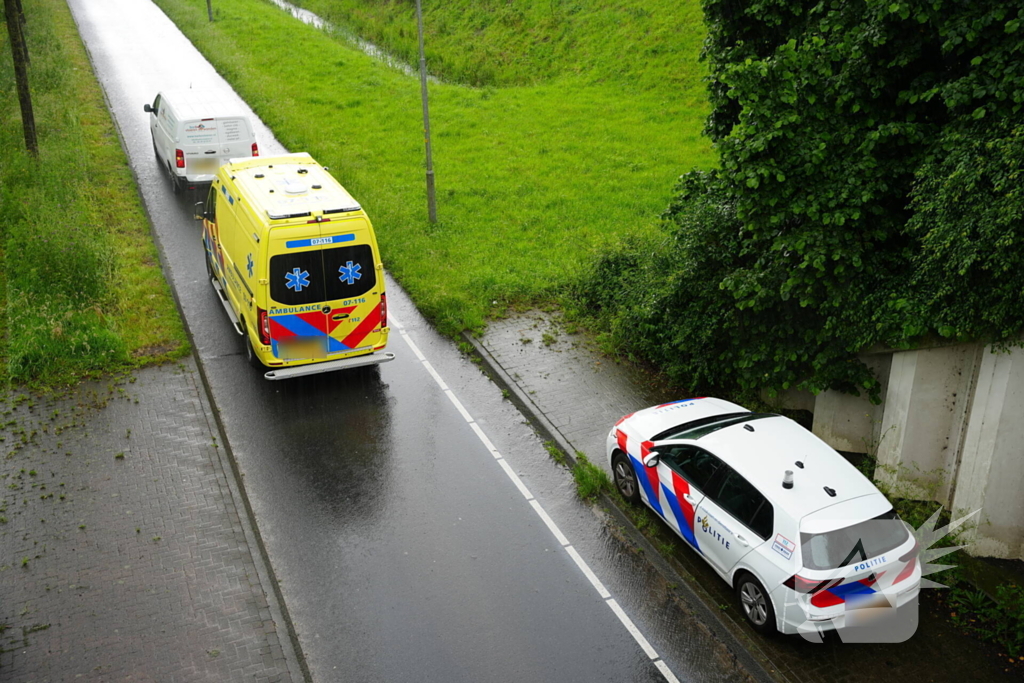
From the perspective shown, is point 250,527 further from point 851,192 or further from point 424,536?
point 851,192

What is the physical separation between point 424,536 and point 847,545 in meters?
4.39

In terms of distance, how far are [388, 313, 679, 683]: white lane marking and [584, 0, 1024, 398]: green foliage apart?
10.1ft

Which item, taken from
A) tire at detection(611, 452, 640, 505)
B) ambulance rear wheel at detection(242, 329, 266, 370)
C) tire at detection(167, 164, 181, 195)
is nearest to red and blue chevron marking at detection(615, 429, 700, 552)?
tire at detection(611, 452, 640, 505)

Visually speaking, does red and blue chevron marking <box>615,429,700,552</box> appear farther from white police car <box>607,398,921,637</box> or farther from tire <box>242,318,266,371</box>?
tire <box>242,318,266,371</box>

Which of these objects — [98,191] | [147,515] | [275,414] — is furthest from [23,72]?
[147,515]

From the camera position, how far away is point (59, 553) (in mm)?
8773

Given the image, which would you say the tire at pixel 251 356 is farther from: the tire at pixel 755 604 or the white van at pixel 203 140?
the tire at pixel 755 604

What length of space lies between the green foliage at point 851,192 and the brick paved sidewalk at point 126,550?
6609 mm

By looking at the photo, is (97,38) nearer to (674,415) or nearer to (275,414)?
(275,414)

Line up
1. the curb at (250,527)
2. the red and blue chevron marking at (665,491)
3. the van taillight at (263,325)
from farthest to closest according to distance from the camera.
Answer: the van taillight at (263,325) < the red and blue chevron marking at (665,491) < the curb at (250,527)

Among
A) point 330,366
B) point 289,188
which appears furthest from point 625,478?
point 289,188

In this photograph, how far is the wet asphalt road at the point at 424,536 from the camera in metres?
7.73

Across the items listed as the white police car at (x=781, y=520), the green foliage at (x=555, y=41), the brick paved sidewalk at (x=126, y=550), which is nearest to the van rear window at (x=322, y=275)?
the brick paved sidewalk at (x=126, y=550)

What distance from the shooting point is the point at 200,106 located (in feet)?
62.0
